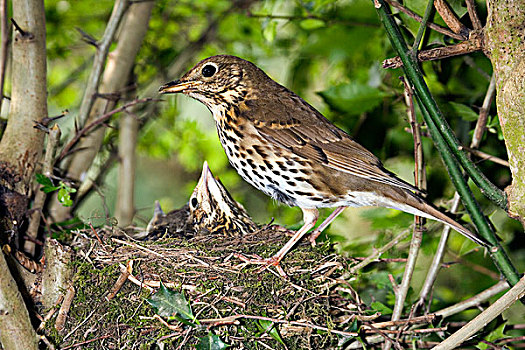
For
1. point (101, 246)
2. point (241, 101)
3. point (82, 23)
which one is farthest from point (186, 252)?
point (82, 23)

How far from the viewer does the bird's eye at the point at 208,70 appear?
2334mm

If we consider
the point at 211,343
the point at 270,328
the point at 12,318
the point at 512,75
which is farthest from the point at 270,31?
the point at 12,318

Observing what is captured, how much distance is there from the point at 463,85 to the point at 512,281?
1.51m

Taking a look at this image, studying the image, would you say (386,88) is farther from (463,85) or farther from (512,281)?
(512,281)

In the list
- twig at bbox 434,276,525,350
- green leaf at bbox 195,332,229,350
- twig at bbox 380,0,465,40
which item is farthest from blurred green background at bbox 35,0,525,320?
green leaf at bbox 195,332,229,350

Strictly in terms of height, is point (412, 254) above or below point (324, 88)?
below

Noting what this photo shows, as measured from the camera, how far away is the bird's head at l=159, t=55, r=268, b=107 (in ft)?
7.64

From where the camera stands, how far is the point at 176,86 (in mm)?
2279

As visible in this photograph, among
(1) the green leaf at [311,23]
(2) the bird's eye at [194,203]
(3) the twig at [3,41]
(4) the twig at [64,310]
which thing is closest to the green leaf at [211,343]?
(4) the twig at [64,310]

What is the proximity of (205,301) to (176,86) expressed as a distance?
2.83 ft

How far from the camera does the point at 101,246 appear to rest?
2.16 metres

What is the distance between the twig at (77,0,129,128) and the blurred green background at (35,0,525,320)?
1.43 ft

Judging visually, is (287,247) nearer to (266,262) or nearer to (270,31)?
(266,262)

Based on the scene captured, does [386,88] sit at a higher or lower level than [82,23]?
lower
